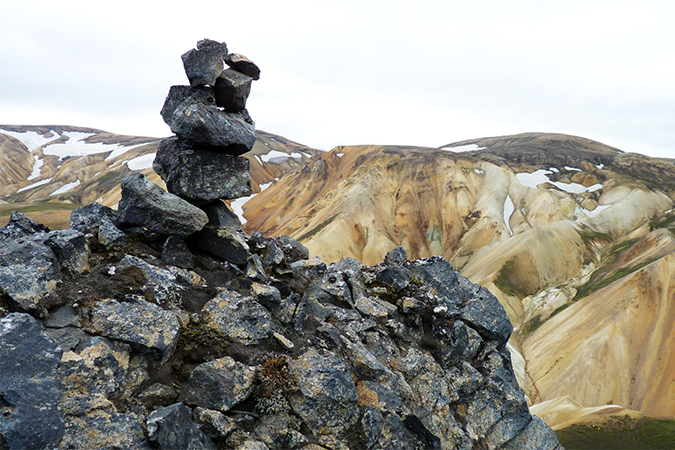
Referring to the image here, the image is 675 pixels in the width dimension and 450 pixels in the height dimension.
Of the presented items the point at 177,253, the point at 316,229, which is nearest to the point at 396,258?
the point at 177,253

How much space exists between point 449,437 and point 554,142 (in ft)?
505

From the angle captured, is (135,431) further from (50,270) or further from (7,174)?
(7,174)

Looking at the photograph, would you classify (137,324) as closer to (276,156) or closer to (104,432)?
(104,432)

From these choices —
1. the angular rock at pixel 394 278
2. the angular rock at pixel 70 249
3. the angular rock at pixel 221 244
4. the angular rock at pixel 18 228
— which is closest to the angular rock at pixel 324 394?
the angular rock at pixel 221 244

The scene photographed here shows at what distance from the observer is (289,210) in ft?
372

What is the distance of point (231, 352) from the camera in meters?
9.20

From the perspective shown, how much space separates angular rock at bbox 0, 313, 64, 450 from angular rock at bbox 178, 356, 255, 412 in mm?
2300

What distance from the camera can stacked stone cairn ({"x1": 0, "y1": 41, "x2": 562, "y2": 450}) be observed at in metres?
6.91

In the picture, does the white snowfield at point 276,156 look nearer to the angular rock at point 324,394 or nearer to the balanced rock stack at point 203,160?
the balanced rock stack at point 203,160

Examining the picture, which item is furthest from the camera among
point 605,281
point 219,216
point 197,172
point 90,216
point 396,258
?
point 605,281

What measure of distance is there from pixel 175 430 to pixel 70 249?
5053 millimetres

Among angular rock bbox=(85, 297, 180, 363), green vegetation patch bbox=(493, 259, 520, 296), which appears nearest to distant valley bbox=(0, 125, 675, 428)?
green vegetation patch bbox=(493, 259, 520, 296)

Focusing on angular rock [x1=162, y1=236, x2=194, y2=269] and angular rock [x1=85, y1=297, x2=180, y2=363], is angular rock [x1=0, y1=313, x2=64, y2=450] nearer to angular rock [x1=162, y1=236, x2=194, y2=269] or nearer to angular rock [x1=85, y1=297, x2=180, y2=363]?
angular rock [x1=85, y1=297, x2=180, y2=363]

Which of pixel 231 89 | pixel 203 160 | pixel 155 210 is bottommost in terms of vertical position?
pixel 155 210
